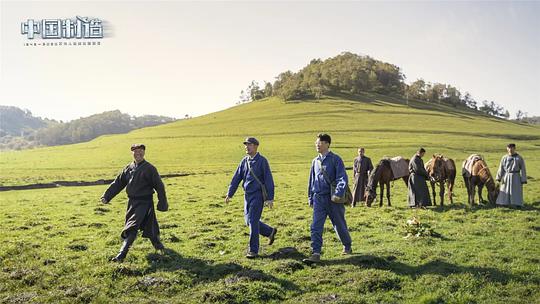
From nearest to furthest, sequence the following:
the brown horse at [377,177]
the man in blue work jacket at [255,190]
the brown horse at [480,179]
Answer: the man in blue work jacket at [255,190] < the brown horse at [480,179] < the brown horse at [377,177]

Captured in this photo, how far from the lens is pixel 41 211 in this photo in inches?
785

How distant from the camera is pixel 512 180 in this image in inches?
687

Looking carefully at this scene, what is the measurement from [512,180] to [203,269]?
13.1 meters

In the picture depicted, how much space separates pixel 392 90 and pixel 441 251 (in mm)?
131717

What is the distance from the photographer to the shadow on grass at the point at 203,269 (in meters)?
9.22

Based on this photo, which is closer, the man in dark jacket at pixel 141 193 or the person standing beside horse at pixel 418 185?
the man in dark jacket at pixel 141 193

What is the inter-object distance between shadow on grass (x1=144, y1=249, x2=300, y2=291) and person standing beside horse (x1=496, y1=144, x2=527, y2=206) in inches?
481

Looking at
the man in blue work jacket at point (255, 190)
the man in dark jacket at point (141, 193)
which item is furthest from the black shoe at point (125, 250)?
the man in blue work jacket at point (255, 190)

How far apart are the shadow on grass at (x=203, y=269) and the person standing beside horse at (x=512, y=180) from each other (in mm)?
12222

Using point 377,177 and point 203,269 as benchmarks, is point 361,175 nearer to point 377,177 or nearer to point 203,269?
point 377,177

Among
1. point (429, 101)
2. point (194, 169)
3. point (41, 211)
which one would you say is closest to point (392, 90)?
point (429, 101)

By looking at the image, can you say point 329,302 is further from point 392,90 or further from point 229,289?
point 392,90

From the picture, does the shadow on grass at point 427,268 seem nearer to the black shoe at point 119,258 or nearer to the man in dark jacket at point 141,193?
the man in dark jacket at point 141,193

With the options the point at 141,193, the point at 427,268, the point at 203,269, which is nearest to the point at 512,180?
the point at 427,268
